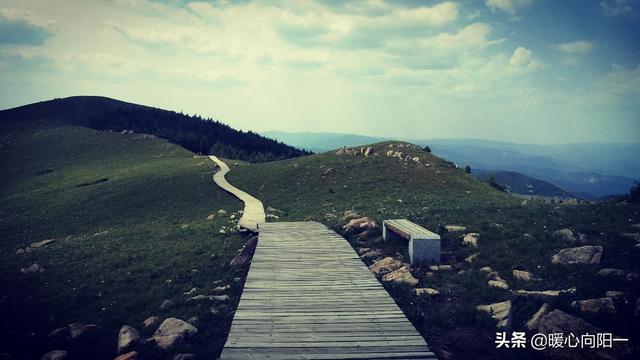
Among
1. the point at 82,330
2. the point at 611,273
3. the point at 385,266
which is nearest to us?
the point at 611,273

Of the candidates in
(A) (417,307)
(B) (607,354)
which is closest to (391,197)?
(A) (417,307)

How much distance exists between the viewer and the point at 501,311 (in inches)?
458

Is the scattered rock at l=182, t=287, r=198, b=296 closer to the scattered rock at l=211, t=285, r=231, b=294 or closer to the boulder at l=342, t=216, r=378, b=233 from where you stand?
the scattered rock at l=211, t=285, r=231, b=294

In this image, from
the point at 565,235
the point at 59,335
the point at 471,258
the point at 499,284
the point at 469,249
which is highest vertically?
the point at 565,235

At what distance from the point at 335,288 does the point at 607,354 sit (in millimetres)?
7466

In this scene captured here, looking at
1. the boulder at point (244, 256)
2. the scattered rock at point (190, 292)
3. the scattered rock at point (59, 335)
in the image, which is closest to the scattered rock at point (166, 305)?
the scattered rock at point (190, 292)

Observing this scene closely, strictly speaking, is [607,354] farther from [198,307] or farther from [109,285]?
[109,285]

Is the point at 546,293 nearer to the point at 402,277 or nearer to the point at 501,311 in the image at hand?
the point at 501,311

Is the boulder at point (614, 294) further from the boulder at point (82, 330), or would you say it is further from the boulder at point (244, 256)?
the boulder at point (82, 330)

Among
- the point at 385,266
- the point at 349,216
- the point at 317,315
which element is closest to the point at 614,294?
the point at 385,266

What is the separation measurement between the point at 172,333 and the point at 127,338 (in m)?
1.47

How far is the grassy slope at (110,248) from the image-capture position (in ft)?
46.4

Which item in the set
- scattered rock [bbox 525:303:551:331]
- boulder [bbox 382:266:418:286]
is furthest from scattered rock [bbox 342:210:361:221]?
scattered rock [bbox 525:303:551:331]

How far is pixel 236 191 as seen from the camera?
41.2 metres
